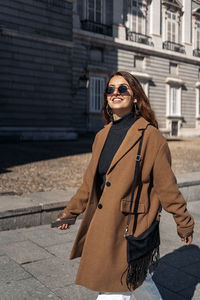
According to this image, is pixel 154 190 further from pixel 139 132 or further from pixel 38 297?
pixel 38 297

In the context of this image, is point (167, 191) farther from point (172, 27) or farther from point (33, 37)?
point (172, 27)

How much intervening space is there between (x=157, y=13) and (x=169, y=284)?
2638 cm

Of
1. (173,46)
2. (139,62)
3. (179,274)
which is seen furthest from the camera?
(173,46)

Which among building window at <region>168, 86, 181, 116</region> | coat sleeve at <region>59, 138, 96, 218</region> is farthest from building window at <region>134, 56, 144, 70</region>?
coat sleeve at <region>59, 138, 96, 218</region>

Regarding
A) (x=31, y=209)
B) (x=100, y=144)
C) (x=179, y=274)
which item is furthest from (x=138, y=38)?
(x=100, y=144)

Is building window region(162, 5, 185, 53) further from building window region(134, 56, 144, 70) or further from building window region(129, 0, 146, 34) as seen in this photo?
building window region(134, 56, 144, 70)

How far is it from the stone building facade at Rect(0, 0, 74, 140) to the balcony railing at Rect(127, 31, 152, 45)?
7362mm

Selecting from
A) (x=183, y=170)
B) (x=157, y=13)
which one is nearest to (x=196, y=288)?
(x=183, y=170)

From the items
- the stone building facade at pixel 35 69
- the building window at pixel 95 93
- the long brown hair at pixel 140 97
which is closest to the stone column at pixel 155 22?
the building window at pixel 95 93

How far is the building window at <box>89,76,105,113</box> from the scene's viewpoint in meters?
23.0

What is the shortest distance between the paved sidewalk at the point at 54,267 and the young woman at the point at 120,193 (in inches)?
37.0

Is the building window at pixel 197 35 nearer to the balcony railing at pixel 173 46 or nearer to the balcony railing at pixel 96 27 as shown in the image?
the balcony railing at pixel 173 46

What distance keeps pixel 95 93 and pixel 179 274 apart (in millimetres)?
20430

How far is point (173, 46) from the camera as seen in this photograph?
28688mm
